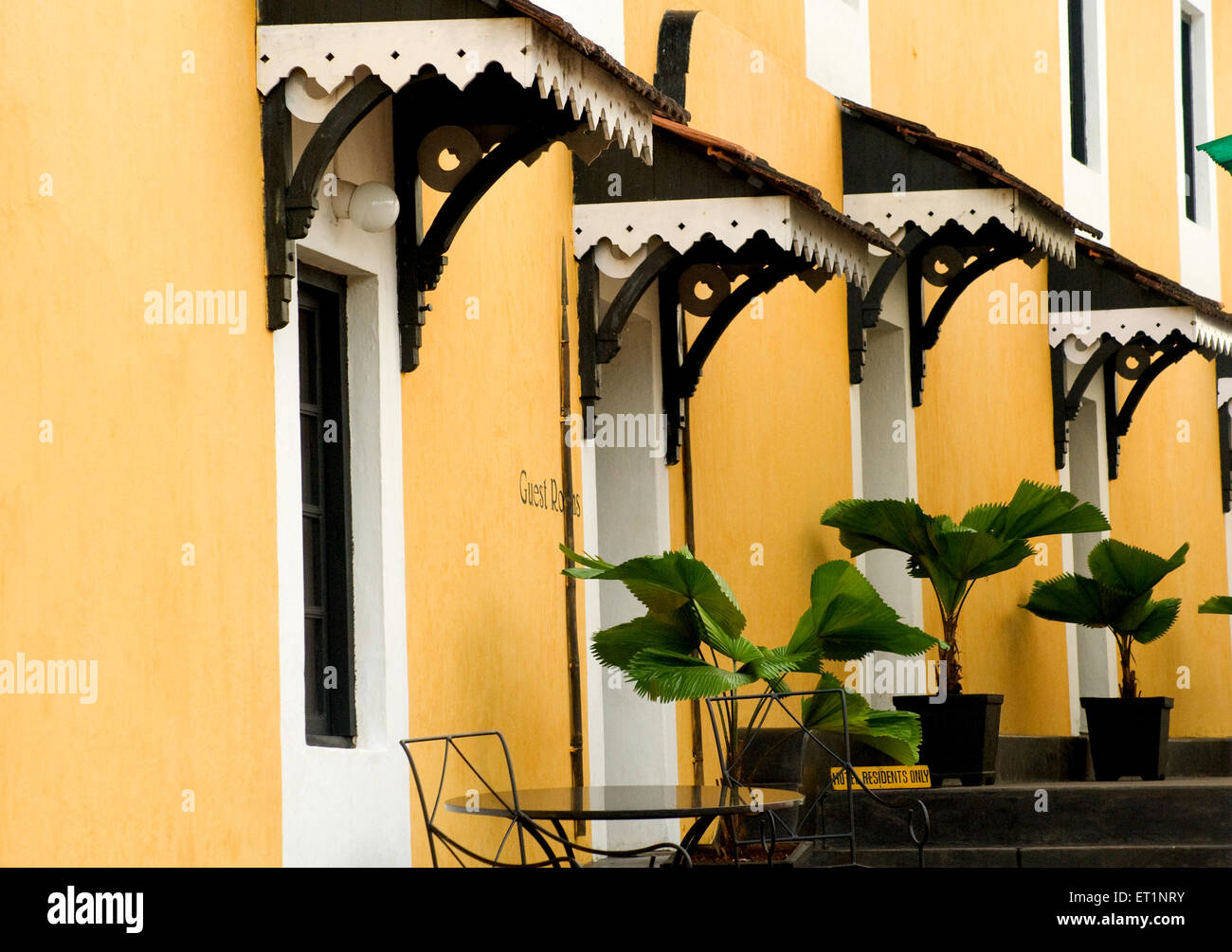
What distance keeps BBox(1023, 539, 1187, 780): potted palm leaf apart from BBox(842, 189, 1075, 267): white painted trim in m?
2.45

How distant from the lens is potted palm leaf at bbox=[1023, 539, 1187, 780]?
12992 millimetres

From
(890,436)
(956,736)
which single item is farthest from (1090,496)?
(956,736)

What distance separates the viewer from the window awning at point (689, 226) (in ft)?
26.8

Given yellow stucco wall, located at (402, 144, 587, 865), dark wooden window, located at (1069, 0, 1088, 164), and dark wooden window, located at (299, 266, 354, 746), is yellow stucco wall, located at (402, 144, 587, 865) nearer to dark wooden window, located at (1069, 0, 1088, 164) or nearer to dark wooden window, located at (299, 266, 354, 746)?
dark wooden window, located at (299, 266, 354, 746)

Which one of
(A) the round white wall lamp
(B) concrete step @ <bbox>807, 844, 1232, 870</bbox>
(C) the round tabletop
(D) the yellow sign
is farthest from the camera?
(D) the yellow sign

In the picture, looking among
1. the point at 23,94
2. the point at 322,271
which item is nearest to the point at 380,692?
the point at 322,271

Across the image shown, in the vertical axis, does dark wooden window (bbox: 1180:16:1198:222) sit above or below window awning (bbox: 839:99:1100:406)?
above

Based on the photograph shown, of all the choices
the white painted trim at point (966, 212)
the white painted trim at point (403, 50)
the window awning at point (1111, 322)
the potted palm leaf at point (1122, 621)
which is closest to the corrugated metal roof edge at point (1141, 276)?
the window awning at point (1111, 322)

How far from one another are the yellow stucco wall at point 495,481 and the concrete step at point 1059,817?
102 inches

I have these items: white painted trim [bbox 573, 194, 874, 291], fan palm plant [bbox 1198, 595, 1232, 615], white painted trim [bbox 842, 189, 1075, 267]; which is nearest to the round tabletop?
white painted trim [bbox 573, 194, 874, 291]

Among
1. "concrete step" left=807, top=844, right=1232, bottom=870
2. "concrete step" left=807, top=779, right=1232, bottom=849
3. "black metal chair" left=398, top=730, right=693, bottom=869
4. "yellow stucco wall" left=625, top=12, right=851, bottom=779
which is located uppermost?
"yellow stucco wall" left=625, top=12, right=851, bottom=779

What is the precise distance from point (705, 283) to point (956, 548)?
2607mm

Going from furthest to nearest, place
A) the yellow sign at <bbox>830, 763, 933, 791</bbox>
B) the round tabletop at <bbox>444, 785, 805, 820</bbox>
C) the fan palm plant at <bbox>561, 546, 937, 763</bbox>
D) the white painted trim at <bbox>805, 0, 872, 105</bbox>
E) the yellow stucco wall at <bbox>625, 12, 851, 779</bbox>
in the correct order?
the white painted trim at <bbox>805, 0, 872, 105</bbox>, the yellow sign at <bbox>830, 763, 933, 791</bbox>, the yellow stucco wall at <bbox>625, 12, 851, 779</bbox>, the fan palm plant at <bbox>561, 546, 937, 763</bbox>, the round tabletop at <bbox>444, 785, 805, 820</bbox>

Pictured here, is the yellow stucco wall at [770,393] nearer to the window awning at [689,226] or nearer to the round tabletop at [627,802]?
the window awning at [689,226]
